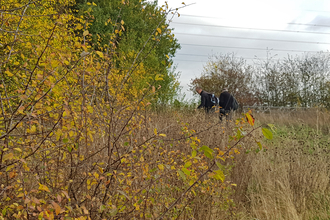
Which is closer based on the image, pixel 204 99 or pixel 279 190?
pixel 279 190

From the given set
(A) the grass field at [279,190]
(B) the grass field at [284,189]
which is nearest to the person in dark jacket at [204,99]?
(A) the grass field at [279,190]

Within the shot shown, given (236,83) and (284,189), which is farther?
(236,83)

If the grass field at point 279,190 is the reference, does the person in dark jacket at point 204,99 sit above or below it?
above

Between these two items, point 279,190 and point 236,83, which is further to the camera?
point 236,83

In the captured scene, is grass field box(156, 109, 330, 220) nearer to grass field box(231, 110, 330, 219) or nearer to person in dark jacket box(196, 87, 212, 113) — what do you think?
grass field box(231, 110, 330, 219)

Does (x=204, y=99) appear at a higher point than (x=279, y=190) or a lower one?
higher

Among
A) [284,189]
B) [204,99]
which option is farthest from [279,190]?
[204,99]

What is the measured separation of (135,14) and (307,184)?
17854 millimetres

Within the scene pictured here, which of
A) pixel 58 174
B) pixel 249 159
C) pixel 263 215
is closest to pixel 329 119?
pixel 249 159

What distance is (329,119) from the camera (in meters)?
10.5

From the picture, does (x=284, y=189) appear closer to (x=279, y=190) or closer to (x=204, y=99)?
(x=279, y=190)

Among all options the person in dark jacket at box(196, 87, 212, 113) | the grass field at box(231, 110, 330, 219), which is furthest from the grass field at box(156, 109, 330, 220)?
the person in dark jacket at box(196, 87, 212, 113)

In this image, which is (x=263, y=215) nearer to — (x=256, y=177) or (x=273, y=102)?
(x=256, y=177)

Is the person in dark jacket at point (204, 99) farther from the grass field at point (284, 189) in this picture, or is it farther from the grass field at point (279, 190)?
the grass field at point (284, 189)
